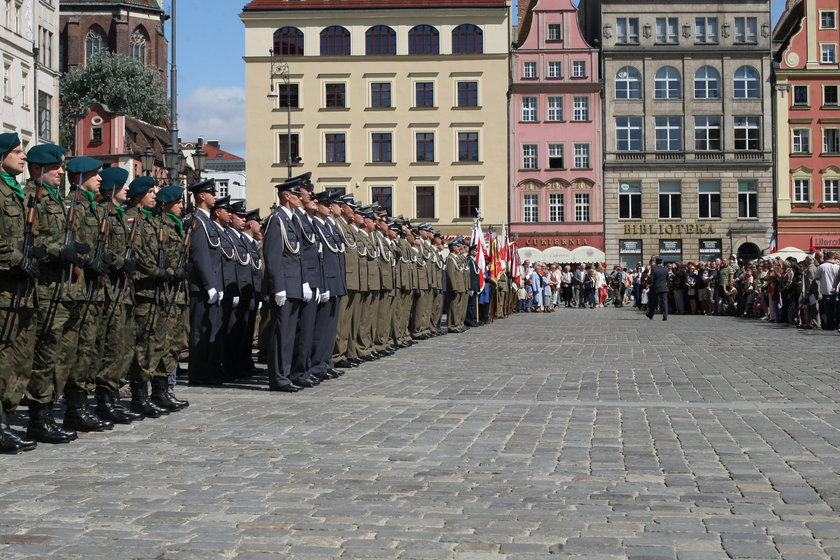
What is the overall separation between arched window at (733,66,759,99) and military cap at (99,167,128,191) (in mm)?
61849

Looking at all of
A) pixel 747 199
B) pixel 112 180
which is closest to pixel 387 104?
pixel 747 199

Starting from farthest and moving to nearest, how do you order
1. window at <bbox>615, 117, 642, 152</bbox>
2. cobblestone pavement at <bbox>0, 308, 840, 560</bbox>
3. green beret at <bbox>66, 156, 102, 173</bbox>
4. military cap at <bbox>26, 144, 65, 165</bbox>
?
window at <bbox>615, 117, 642, 152</bbox>, green beret at <bbox>66, 156, 102, 173</bbox>, military cap at <bbox>26, 144, 65, 165</bbox>, cobblestone pavement at <bbox>0, 308, 840, 560</bbox>

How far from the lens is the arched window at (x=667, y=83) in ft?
223

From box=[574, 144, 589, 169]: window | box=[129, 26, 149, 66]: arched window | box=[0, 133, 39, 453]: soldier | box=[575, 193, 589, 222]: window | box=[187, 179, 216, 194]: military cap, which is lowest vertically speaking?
box=[0, 133, 39, 453]: soldier

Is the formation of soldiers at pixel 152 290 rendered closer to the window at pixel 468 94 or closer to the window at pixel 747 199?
the window at pixel 468 94

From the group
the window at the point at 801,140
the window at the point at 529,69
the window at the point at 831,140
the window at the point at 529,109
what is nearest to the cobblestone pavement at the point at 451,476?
the window at the point at 529,109

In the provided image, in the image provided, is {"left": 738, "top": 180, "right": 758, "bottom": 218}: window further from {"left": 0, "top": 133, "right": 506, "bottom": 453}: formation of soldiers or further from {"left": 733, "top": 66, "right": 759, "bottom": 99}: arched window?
{"left": 0, "top": 133, "right": 506, "bottom": 453}: formation of soldiers

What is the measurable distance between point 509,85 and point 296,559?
64.9m

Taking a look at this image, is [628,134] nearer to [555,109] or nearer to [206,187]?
[555,109]

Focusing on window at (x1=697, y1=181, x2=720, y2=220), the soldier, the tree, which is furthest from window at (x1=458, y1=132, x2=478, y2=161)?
the soldier

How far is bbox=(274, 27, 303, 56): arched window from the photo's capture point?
6944 centimetres

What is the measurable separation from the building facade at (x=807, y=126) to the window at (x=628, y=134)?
769cm

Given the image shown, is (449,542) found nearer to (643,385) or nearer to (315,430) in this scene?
(315,430)

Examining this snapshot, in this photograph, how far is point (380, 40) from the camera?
6944 centimetres
